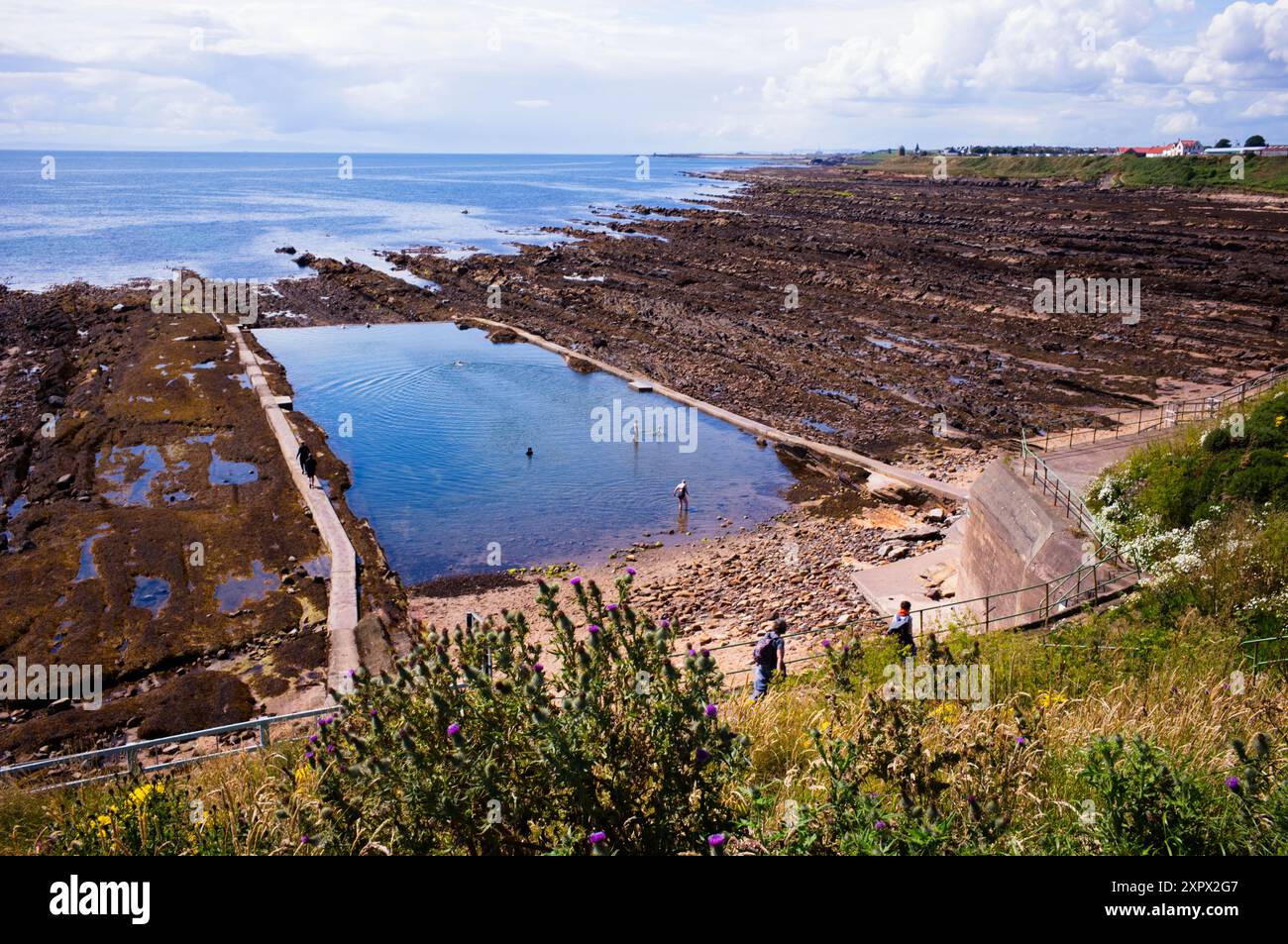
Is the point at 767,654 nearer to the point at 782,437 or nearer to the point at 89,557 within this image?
the point at 89,557

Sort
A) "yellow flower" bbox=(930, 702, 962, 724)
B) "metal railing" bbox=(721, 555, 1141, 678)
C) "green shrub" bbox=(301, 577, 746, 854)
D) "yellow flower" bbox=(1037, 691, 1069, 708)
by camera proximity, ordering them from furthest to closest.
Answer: "metal railing" bbox=(721, 555, 1141, 678), "yellow flower" bbox=(1037, 691, 1069, 708), "yellow flower" bbox=(930, 702, 962, 724), "green shrub" bbox=(301, 577, 746, 854)

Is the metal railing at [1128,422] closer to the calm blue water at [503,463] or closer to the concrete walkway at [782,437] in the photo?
the concrete walkway at [782,437]

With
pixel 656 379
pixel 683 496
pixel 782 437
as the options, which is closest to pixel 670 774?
pixel 683 496

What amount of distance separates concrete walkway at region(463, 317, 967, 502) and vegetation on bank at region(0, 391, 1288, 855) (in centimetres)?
1481

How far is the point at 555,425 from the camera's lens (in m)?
27.8

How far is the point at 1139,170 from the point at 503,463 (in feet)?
322

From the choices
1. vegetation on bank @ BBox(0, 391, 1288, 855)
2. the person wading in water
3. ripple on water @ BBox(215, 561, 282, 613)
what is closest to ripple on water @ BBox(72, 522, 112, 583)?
ripple on water @ BBox(215, 561, 282, 613)

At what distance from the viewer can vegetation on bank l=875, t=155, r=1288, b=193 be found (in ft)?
256

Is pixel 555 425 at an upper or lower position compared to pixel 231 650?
upper

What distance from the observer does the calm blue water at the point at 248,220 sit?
59062 millimetres

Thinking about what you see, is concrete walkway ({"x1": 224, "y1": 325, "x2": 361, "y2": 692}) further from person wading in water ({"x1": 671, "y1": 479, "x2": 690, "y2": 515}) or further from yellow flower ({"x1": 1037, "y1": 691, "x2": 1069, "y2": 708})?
person wading in water ({"x1": 671, "y1": 479, "x2": 690, "y2": 515})
